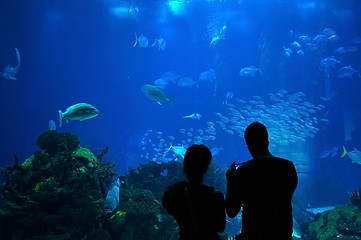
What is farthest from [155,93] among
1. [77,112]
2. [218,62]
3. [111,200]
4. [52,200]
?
[218,62]

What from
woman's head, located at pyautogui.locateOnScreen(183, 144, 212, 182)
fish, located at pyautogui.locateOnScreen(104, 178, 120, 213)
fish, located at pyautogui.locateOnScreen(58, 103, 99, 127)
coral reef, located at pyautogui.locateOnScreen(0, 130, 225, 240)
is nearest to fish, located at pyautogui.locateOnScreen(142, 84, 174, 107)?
fish, located at pyautogui.locateOnScreen(58, 103, 99, 127)

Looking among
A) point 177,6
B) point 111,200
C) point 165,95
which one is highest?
point 177,6

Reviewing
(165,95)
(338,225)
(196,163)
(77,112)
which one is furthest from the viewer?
(165,95)

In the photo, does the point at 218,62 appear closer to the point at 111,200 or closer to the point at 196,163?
the point at 111,200

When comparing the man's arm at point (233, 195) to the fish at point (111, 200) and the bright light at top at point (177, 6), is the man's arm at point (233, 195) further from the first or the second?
the bright light at top at point (177, 6)

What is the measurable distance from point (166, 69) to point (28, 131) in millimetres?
25685

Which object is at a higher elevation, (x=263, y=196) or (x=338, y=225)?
(x=263, y=196)

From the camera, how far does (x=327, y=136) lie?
84.1ft

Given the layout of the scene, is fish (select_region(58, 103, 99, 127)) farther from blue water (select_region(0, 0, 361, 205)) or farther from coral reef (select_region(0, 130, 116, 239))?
blue water (select_region(0, 0, 361, 205))

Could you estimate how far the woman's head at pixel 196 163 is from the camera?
182 cm

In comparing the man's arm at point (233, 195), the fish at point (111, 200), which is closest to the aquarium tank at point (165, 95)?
the fish at point (111, 200)

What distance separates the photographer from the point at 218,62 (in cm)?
3434

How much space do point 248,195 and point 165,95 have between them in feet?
22.7

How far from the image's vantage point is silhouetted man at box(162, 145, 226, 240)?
1690mm
